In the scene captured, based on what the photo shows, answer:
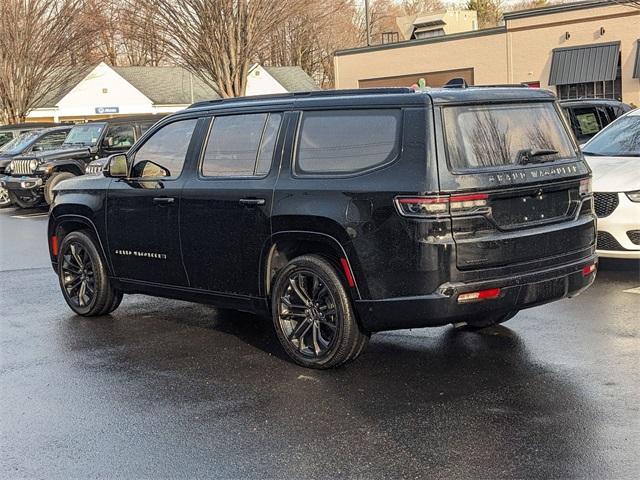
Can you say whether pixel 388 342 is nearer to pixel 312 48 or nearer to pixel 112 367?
pixel 112 367

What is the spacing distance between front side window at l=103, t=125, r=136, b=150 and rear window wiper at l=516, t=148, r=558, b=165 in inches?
590

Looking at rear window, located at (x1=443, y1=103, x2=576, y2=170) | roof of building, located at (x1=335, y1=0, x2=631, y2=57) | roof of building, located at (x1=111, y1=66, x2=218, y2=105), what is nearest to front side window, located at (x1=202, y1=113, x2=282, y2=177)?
rear window, located at (x1=443, y1=103, x2=576, y2=170)

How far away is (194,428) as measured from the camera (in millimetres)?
5129

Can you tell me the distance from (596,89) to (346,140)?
34.7m

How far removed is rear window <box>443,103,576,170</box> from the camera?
563 centimetres

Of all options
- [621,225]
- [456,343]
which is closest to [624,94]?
[621,225]

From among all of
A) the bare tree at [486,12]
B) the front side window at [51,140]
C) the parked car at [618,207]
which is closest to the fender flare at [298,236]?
the parked car at [618,207]

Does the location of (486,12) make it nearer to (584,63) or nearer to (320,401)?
(584,63)

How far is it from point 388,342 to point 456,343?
1.70 ft

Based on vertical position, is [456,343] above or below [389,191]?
below

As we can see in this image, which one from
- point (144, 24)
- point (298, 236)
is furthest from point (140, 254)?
point (144, 24)

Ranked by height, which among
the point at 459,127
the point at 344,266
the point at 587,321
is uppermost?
the point at 459,127

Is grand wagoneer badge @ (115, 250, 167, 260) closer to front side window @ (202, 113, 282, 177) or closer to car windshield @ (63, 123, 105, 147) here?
front side window @ (202, 113, 282, 177)

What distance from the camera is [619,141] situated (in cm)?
1033
